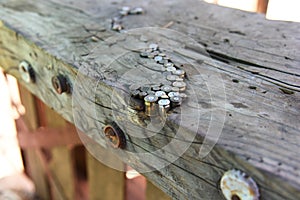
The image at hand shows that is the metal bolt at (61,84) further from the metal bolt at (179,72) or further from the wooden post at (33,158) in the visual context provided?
the wooden post at (33,158)


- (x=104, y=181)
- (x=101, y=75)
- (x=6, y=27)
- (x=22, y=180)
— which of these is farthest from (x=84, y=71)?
(x=22, y=180)

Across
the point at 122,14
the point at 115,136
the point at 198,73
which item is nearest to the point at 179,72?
the point at 198,73

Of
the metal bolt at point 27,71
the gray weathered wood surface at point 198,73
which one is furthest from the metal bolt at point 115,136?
the metal bolt at point 27,71

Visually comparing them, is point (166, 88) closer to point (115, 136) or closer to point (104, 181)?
point (115, 136)

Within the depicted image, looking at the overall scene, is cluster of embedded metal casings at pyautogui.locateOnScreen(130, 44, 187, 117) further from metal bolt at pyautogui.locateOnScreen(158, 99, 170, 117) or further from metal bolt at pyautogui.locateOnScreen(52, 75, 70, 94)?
metal bolt at pyautogui.locateOnScreen(52, 75, 70, 94)

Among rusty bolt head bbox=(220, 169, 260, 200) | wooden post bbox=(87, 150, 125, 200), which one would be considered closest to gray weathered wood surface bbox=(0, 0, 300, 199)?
rusty bolt head bbox=(220, 169, 260, 200)
